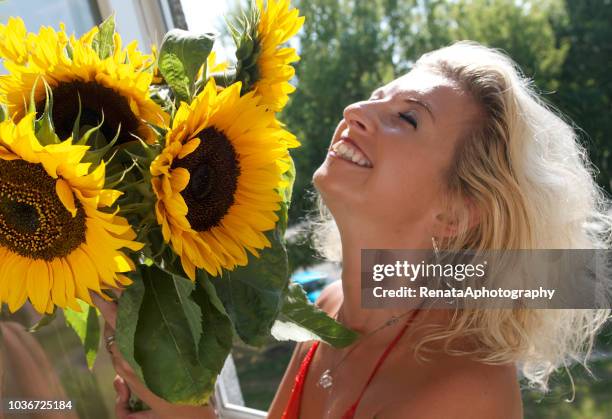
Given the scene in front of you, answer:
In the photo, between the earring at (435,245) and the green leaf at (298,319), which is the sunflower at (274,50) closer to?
the green leaf at (298,319)

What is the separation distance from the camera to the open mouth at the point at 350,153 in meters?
0.99

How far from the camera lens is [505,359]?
1034 mm

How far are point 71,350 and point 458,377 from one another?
55 centimetres

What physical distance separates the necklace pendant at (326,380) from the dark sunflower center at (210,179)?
61 centimetres

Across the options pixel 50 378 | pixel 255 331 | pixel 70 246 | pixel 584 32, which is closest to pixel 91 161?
pixel 70 246

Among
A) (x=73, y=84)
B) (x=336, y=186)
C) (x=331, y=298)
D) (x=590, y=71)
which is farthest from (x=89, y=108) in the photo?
(x=590, y=71)

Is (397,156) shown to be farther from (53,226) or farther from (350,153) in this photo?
(53,226)

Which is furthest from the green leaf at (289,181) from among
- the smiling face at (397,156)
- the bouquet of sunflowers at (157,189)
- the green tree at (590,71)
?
the green tree at (590,71)

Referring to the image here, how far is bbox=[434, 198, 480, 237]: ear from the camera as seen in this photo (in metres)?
1.07

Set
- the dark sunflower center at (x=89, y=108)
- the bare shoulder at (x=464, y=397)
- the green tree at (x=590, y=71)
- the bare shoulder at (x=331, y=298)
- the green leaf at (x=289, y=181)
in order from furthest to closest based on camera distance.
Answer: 1. the green tree at (x=590, y=71)
2. the bare shoulder at (x=331, y=298)
3. the bare shoulder at (x=464, y=397)
4. the green leaf at (x=289, y=181)
5. the dark sunflower center at (x=89, y=108)

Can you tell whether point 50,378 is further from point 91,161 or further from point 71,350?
point 91,161

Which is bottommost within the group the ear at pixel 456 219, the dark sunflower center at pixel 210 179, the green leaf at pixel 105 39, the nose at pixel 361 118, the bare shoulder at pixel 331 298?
the bare shoulder at pixel 331 298

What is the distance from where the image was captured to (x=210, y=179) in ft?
1.93

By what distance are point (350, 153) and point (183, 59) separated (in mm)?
428
